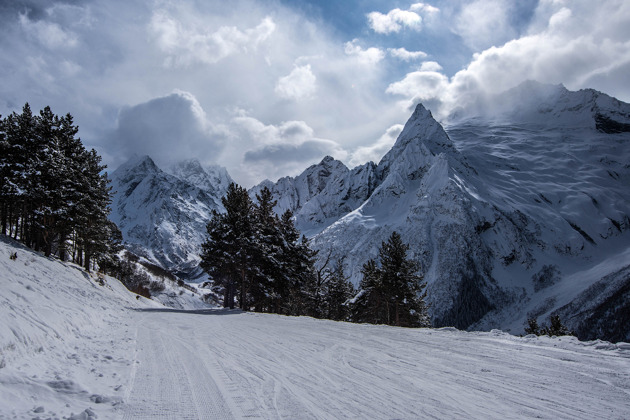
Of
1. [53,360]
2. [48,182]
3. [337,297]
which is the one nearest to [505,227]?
[337,297]

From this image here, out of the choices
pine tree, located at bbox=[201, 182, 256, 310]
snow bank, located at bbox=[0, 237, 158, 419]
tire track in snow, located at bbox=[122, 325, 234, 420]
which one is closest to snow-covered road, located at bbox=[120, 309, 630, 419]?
tire track in snow, located at bbox=[122, 325, 234, 420]

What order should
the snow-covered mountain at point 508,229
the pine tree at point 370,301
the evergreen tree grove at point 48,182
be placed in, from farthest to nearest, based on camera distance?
1. the snow-covered mountain at point 508,229
2. the pine tree at point 370,301
3. the evergreen tree grove at point 48,182

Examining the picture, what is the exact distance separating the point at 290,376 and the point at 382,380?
1.63 meters

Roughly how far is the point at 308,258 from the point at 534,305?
10606 centimetres

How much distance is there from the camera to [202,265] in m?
32.8

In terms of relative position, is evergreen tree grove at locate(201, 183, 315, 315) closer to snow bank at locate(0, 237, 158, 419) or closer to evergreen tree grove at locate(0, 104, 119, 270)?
evergreen tree grove at locate(0, 104, 119, 270)

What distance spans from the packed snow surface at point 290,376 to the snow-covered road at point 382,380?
0.02m

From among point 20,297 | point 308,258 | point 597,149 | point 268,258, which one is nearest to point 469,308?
point 308,258

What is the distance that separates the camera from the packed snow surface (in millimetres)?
4348

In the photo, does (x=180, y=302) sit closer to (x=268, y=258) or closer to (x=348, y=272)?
(x=348, y=272)

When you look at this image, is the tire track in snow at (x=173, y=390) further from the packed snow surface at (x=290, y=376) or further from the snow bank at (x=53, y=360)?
the snow bank at (x=53, y=360)

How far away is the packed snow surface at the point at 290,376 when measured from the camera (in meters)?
4.35

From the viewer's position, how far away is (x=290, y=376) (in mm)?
6059

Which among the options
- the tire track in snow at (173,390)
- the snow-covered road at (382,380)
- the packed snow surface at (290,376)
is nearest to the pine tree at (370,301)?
the snow-covered road at (382,380)
